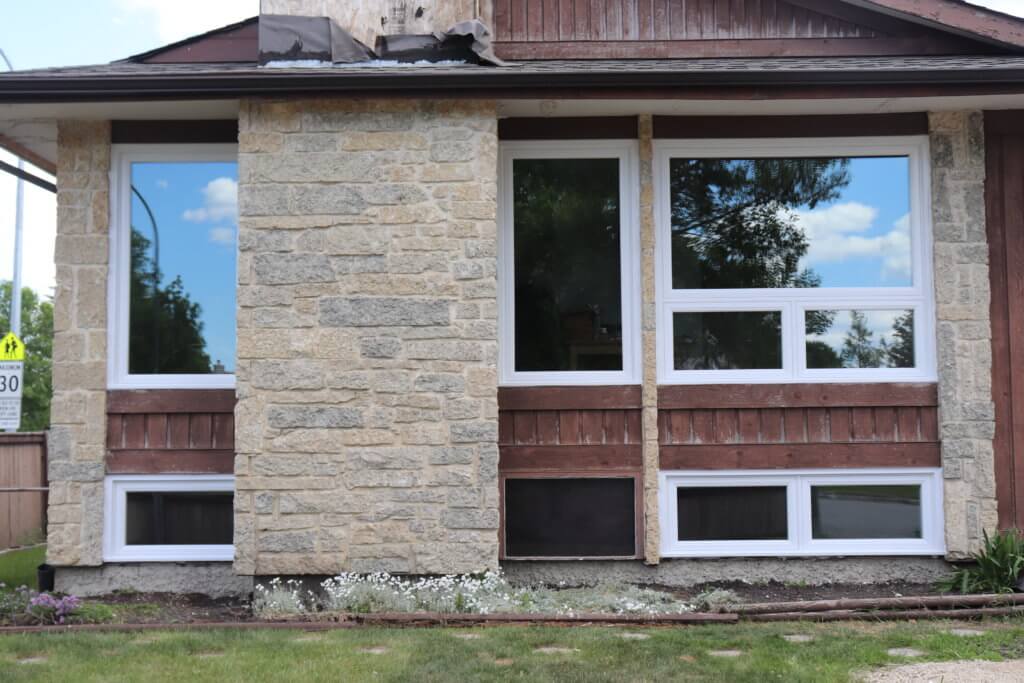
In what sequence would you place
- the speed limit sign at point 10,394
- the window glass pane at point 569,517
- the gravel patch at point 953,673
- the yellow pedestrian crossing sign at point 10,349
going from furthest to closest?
the yellow pedestrian crossing sign at point 10,349 < the speed limit sign at point 10,394 < the window glass pane at point 569,517 < the gravel patch at point 953,673

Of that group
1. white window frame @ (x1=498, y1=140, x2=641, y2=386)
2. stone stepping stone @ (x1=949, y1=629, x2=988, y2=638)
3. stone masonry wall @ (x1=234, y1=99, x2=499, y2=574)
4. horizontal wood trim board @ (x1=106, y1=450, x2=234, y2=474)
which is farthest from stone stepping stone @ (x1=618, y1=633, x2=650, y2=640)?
horizontal wood trim board @ (x1=106, y1=450, x2=234, y2=474)

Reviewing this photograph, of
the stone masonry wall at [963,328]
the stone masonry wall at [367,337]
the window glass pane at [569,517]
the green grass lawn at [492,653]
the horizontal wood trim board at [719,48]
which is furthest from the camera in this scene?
the horizontal wood trim board at [719,48]

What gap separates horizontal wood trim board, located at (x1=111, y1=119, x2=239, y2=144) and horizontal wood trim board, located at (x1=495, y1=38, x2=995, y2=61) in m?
2.11

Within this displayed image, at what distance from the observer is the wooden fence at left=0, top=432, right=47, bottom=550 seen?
1034 centimetres

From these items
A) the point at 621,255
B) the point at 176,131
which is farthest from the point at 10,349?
the point at 621,255

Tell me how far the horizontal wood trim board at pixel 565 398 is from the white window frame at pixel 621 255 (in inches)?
1.8

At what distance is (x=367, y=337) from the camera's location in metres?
5.96

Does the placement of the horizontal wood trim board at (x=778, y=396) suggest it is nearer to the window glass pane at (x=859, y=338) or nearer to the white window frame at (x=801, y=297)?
the white window frame at (x=801, y=297)

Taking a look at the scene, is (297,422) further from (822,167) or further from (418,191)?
(822,167)

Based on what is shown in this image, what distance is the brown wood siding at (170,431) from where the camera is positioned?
21.4 ft

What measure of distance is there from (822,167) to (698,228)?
101cm

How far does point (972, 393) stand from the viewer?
639 centimetres

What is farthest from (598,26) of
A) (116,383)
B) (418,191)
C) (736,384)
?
(116,383)

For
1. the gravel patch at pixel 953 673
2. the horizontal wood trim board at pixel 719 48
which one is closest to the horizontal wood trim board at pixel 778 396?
the gravel patch at pixel 953 673
